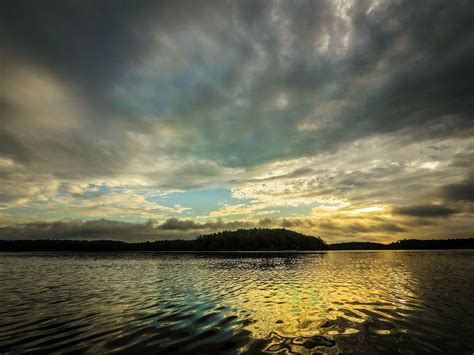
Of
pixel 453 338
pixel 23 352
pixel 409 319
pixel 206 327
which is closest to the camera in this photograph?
pixel 23 352

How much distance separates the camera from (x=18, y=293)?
94.9 ft

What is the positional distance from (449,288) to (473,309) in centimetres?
1266

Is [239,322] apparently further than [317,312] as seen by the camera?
No

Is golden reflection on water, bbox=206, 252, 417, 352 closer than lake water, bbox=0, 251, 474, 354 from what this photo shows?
No

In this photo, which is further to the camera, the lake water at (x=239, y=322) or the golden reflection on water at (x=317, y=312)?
the golden reflection on water at (x=317, y=312)

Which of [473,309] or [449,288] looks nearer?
[473,309]

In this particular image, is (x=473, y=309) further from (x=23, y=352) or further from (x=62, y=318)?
(x=62, y=318)

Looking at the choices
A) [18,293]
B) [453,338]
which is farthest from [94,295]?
[453,338]

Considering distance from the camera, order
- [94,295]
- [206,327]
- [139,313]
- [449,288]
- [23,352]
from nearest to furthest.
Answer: [23,352] → [206,327] → [139,313] → [94,295] → [449,288]

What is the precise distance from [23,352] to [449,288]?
41.6m

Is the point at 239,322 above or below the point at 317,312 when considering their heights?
below

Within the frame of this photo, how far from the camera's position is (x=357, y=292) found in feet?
93.9

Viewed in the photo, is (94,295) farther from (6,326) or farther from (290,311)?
(290,311)

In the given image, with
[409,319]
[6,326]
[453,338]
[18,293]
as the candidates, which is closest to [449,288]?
[409,319]
